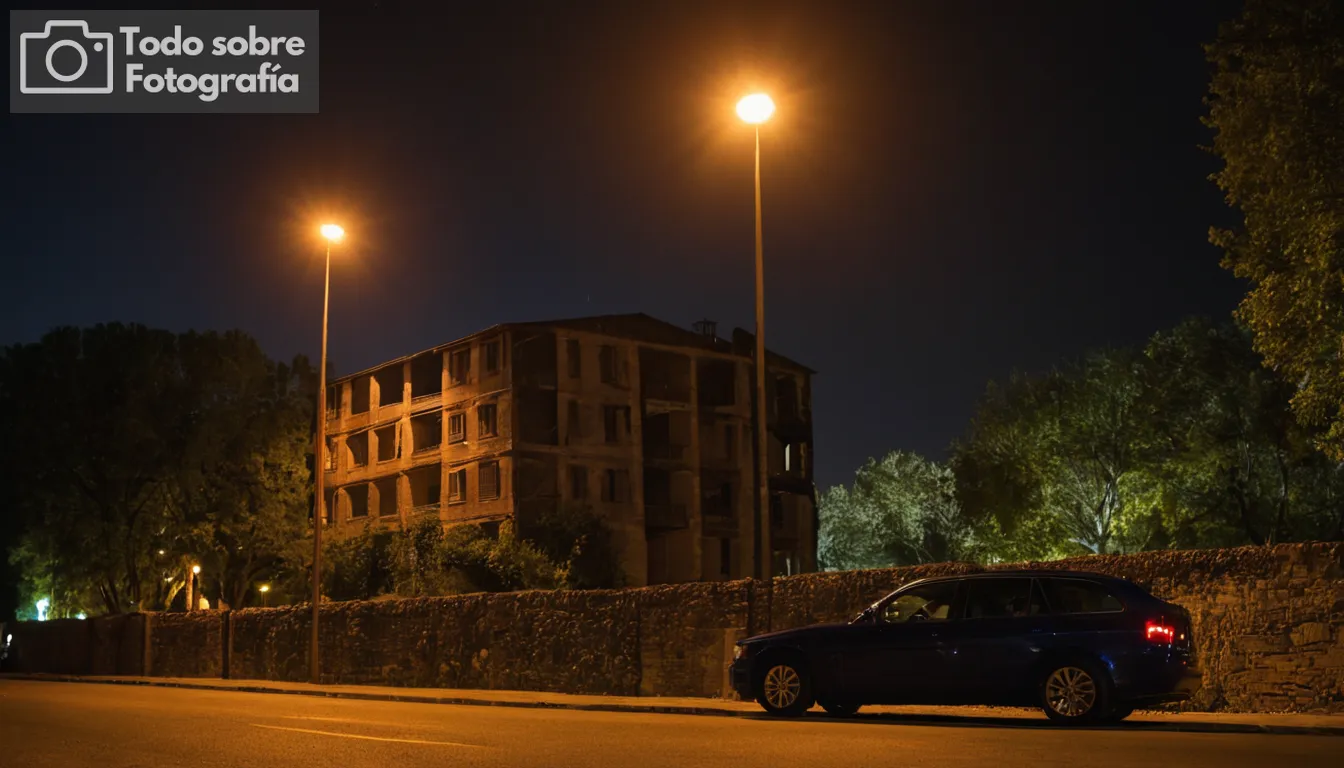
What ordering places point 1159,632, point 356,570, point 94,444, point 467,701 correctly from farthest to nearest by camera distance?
point 356,570 → point 94,444 → point 467,701 → point 1159,632

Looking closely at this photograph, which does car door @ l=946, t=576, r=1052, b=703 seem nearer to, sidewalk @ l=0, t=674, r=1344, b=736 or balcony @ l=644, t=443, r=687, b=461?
sidewalk @ l=0, t=674, r=1344, b=736

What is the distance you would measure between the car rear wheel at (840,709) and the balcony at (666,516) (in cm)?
4570

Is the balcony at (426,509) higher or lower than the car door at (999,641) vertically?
higher

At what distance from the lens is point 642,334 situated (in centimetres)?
6303

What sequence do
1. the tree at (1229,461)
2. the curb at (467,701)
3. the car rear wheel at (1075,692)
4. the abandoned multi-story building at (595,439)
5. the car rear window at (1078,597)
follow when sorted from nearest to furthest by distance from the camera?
the car rear wheel at (1075,692) → the car rear window at (1078,597) → the curb at (467,701) → the tree at (1229,461) → the abandoned multi-story building at (595,439)

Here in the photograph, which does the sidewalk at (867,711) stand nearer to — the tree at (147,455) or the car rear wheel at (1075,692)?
the car rear wheel at (1075,692)

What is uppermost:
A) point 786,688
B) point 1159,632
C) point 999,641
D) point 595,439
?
point 595,439

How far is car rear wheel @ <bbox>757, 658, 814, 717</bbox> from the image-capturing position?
15727mm

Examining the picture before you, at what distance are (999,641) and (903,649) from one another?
3.63ft

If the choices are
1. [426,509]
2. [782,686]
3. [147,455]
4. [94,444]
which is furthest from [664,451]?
[782,686]

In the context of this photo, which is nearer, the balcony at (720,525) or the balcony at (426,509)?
the balcony at (426,509)

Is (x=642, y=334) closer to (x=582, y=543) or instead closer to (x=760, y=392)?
(x=582, y=543)

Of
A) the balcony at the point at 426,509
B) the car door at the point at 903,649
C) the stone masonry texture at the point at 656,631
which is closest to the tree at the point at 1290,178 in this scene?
the stone masonry texture at the point at 656,631

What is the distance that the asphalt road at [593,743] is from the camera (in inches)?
430
